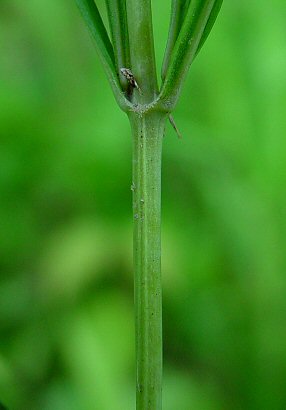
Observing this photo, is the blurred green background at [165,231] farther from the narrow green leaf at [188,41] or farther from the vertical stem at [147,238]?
the narrow green leaf at [188,41]

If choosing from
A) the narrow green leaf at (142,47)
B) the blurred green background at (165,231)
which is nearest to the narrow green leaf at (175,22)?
the narrow green leaf at (142,47)

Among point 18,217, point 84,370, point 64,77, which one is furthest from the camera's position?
point 64,77

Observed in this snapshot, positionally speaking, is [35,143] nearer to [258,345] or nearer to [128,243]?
[128,243]

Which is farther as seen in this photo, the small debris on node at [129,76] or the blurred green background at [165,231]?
the blurred green background at [165,231]

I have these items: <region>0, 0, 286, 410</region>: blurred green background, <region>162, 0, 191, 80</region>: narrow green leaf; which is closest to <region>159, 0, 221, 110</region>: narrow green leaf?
<region>162, 0, 191, 80</region>: narrow green leaf

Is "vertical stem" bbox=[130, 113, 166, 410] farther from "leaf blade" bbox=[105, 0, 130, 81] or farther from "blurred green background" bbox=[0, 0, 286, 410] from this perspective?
"blurred green background" bbox=[0, 0, 286, 410]

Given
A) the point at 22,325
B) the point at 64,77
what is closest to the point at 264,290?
the point at 22,325
